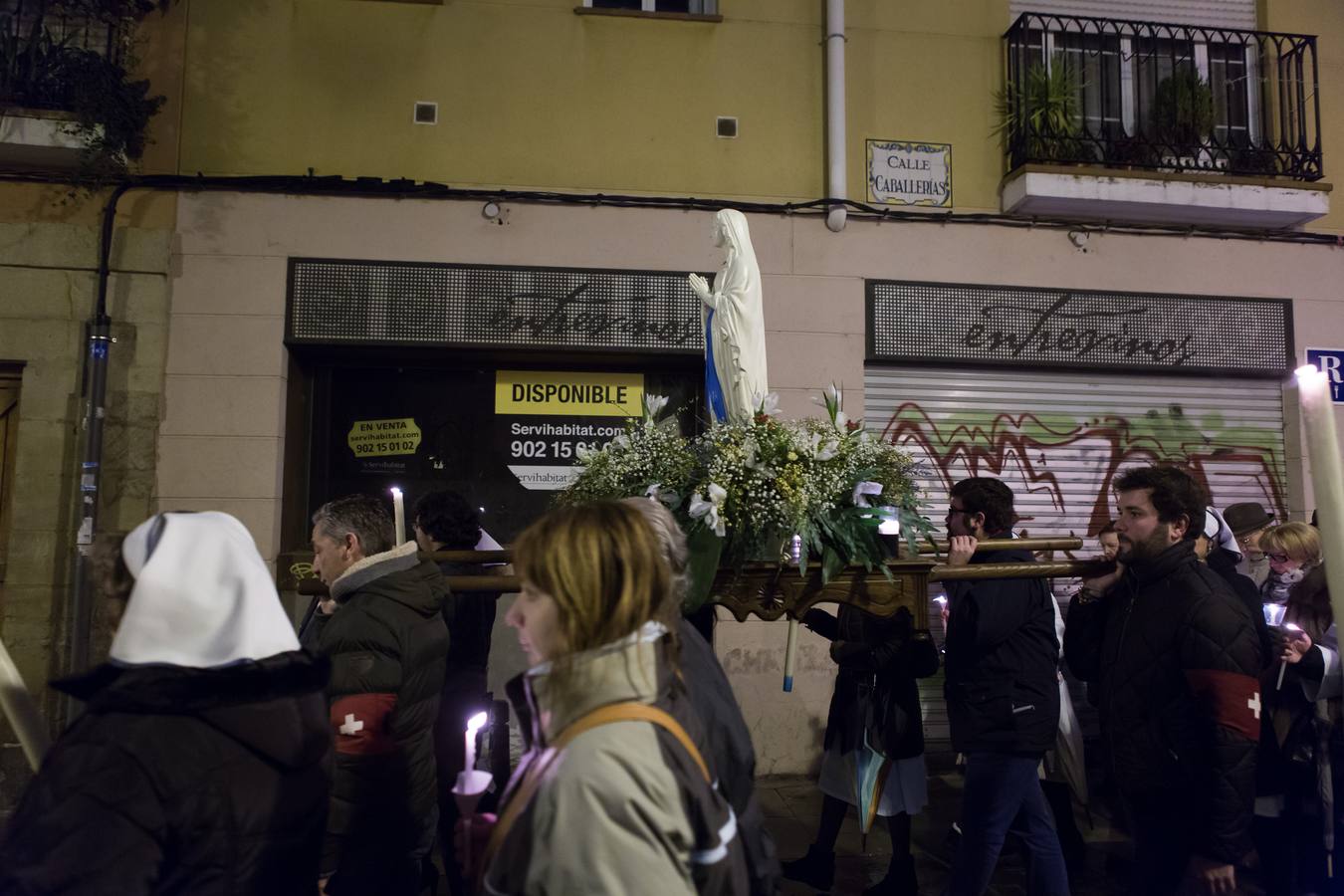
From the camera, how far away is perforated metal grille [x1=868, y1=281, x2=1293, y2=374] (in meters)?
6.99

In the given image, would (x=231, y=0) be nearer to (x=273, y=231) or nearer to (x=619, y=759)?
(x=273, y=231)

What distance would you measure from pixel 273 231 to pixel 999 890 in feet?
19.6

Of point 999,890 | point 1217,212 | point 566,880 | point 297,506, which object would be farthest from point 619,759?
point 1217,212

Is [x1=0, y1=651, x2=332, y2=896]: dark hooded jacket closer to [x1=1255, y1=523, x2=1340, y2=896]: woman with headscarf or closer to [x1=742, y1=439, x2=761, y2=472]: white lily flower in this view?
[x1=742, y1=439, x2=761, y2=472]: white lily flower

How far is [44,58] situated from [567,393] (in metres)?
4.07

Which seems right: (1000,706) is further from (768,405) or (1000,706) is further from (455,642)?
(455,642)

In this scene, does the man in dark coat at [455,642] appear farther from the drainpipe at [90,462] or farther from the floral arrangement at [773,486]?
the drainpipe at [90,462]

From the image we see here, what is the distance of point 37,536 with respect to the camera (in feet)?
20.0

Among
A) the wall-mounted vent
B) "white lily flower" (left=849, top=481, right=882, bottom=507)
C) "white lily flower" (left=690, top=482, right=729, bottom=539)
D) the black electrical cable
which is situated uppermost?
the wall-mounted vent

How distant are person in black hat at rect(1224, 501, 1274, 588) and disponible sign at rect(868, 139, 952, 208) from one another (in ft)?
9.66

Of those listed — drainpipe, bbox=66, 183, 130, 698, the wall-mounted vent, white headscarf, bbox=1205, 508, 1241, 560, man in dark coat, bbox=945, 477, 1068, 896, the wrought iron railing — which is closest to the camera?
man in dark coat, bbox=945, 477, 1068, 896

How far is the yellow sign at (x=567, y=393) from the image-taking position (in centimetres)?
696

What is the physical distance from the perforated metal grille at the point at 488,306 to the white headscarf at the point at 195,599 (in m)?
4.76

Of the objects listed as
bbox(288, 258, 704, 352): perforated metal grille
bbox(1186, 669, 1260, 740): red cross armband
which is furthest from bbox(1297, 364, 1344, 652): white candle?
bbox(288, 258, 704, 352): perforated metal grille
